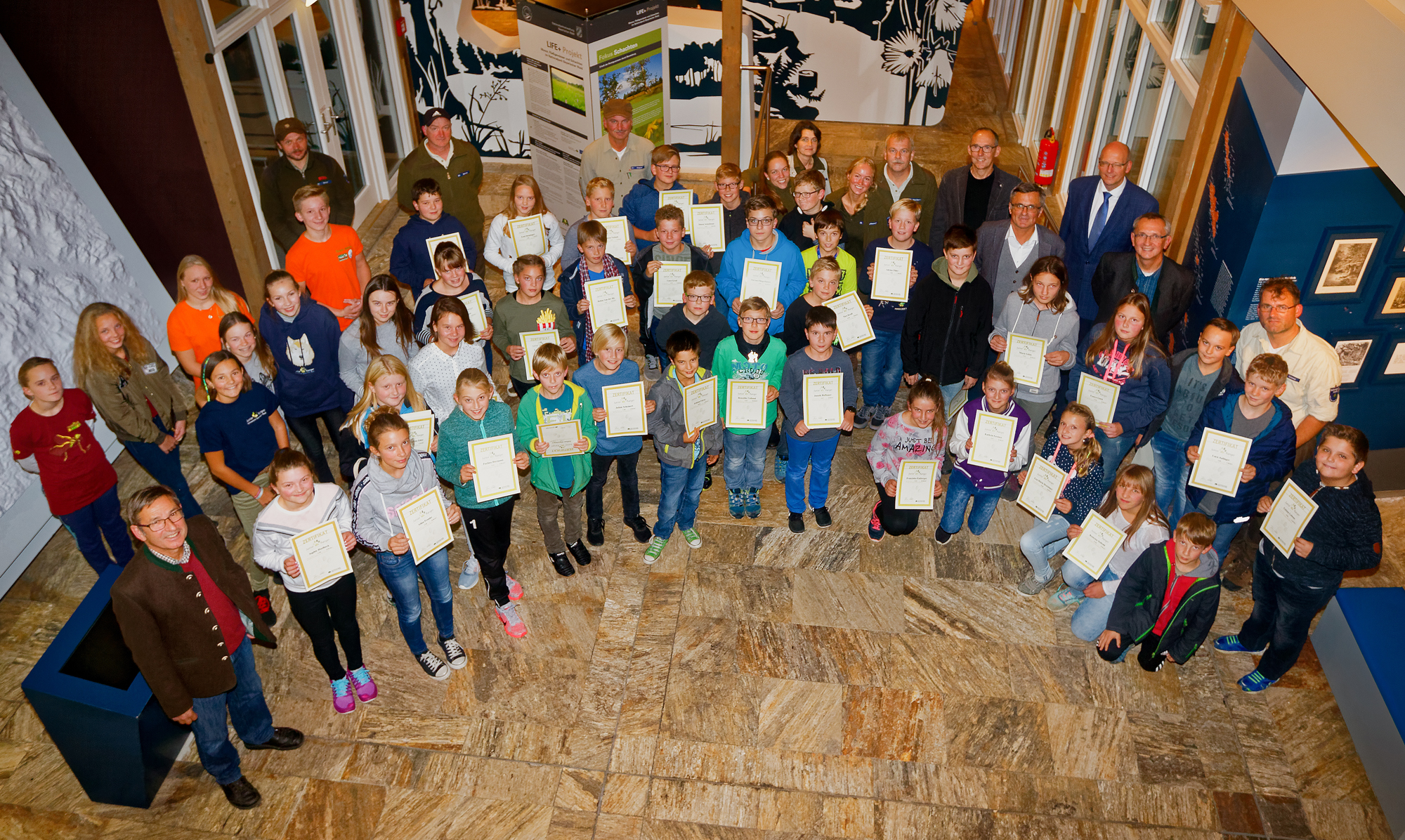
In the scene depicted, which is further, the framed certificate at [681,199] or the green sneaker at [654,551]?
the framed certificate at [681,199]

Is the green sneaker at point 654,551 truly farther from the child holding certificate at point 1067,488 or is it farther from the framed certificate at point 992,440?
the child holding certificate at point 1067,488

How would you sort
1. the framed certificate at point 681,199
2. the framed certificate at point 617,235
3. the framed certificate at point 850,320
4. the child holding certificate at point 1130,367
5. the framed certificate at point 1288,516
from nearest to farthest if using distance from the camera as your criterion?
1. the framed certificate at point 1288,516
2. the child holding certificate at point 1130,367
3. the framed certificate at point 850,320
4. the framed certificate at point 617,235
5. the framed certificate at point 681,199

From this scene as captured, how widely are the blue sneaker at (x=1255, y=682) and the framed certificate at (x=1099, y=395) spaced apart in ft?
5.28

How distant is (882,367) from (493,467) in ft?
10.2

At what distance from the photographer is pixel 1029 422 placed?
5.72m

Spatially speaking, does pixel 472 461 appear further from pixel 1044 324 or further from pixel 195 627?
pixel 1044 324

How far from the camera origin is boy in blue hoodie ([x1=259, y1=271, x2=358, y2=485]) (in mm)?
5695

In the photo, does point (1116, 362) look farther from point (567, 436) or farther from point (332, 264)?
point (332, 264)

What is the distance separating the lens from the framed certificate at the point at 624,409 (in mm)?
5406

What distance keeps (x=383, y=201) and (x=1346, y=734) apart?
A: 985 centimetres

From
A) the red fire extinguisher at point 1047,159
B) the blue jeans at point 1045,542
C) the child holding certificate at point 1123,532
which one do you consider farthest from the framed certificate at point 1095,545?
the red fire extinguisher at point 1047,159

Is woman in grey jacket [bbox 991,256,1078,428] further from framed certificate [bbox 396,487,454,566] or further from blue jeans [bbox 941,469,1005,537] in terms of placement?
framed certificate [bbox 396,487,454,566]

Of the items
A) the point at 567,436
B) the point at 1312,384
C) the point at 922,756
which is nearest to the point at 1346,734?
the point at 1312,384

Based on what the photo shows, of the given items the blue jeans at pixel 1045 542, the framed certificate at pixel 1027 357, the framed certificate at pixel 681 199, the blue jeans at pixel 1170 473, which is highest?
the framed certificate at pixel 681 199
